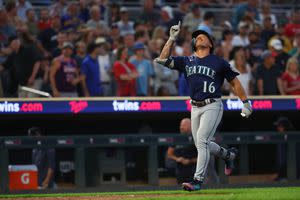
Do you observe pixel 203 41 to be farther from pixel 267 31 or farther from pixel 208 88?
pixel 267 31

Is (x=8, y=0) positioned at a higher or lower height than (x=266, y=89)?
higher

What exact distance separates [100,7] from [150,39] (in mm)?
1508

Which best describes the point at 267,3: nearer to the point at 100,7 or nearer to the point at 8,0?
the point at 100,7

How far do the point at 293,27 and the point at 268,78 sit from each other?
3.30 meters

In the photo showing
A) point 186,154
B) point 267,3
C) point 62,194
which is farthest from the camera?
point 267,3

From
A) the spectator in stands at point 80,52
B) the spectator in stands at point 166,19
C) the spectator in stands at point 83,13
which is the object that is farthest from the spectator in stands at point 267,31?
the spectator in stands at point 80,52

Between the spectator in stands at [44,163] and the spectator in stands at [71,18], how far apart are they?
3037 millimetres

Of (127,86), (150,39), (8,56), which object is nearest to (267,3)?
(150,39)

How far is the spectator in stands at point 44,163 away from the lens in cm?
1470

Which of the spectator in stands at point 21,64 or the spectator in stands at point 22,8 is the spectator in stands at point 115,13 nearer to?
the spectator in stands at point 22,8

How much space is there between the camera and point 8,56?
613 inches

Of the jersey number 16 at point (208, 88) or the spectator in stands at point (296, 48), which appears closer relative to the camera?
the jersey number 16 at point (208, 88)

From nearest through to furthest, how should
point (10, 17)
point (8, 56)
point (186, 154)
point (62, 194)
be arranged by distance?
point (62, 194), point (186, 154), point (8, 56), point (10, 17)

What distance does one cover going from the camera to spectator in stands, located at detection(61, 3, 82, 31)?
17234 millimetres
